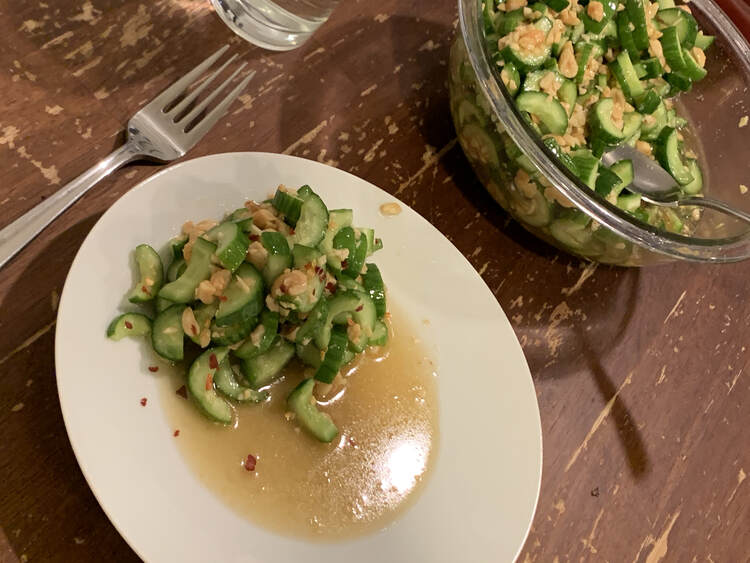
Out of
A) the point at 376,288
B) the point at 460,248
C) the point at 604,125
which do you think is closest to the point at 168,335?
the point at 376,288

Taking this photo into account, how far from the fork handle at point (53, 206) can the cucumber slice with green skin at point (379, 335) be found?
60cm

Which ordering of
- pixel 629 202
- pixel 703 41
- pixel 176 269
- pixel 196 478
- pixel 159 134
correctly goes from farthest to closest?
pixel 703 41, pixel 629 202, pixel 159 134, pixel 176 269, pixel 196 478

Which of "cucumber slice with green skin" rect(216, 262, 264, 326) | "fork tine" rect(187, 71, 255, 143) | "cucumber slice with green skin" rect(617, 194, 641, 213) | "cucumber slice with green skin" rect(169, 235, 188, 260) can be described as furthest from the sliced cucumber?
"cucumber slice with green skin" rect(617, 194, 641, 213)

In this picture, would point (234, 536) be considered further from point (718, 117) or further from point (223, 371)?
point (718, 117)

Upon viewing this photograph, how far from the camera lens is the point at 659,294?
163cm

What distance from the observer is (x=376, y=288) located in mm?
1200

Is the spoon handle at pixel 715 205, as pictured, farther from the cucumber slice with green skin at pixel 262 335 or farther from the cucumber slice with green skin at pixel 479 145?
the cucumber slice with green skin at pixel 262 335

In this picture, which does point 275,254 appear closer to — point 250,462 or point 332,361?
point 332,361

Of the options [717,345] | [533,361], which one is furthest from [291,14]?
[717,345]

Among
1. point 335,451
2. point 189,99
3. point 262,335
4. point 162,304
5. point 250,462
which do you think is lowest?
point 335,451

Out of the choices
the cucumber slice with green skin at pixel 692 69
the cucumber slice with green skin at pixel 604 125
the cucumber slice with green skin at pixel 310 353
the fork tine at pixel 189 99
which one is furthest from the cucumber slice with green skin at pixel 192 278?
the cucumber slice with green skin at pixel 692 69

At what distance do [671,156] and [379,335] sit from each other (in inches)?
35.3

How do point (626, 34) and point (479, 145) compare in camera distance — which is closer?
point (479, 145)

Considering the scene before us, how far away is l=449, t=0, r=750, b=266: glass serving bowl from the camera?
1.24 metres
